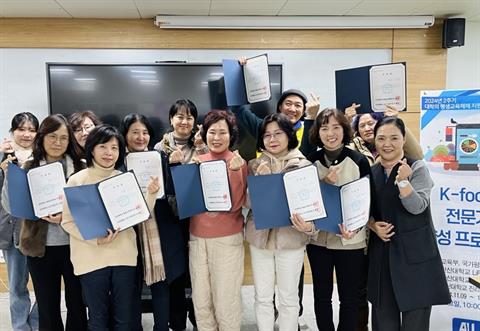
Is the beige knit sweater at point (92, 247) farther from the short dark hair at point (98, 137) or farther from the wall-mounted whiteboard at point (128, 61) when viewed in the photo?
the wall-mounted whiteboard at point (128, 61)

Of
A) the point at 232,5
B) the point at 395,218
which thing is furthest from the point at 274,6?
the point at 395,218

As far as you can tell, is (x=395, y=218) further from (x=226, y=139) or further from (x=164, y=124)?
(x=164, y=124)

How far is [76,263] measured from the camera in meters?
1.95

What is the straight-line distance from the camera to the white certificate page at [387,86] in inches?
88.4

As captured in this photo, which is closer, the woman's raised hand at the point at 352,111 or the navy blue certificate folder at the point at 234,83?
the woman's raised hand at the point at 352,111

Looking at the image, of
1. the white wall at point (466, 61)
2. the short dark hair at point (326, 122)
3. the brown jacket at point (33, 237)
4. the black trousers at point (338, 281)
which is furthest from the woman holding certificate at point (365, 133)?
the white wall at point (466, 61)

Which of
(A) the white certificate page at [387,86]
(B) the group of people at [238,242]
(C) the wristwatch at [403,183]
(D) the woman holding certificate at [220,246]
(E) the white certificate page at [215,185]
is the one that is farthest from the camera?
(A) the white certificate page at [387,86]

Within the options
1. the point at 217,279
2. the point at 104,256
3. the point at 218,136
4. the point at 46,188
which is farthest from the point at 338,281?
the point at 46,188

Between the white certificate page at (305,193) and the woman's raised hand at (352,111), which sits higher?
the woman's raised hand at (352,111)

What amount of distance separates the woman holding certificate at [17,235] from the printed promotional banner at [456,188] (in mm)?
2546

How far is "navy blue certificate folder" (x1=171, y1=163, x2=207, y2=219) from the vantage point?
2.04 metres

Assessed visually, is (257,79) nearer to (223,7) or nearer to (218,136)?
(218,136)

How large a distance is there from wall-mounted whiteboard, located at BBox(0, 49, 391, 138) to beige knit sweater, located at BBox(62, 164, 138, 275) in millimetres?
2003

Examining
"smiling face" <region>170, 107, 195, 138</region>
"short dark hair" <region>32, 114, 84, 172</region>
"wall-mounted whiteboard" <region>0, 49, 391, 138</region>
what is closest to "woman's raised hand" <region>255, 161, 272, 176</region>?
"smiling face" <region>170, 107, 195, 138</region>
